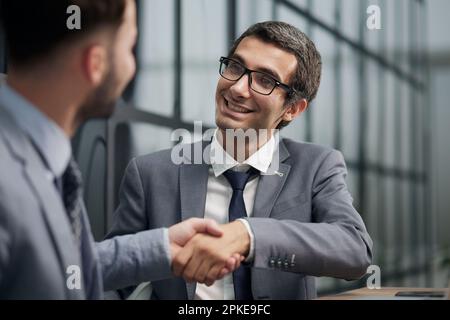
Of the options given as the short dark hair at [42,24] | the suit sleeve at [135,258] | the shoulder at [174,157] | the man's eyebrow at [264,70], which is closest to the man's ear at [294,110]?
the man's eyebrow at [264,70]

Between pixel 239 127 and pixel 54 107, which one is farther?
pixel 239 127

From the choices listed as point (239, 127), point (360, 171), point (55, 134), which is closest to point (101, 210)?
point (239, 127)

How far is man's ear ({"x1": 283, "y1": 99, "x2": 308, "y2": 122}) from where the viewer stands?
1.66m

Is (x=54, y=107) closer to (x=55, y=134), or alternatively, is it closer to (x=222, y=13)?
(x=55, y=134)

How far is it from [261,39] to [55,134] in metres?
0.65

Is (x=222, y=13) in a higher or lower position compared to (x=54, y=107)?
higher

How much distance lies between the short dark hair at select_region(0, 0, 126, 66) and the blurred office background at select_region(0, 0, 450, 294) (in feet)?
1.46

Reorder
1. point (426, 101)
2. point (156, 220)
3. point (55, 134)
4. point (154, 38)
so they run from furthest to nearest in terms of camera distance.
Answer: point (426, 101) → point (154, 38) → point (156, 220) → point (55, 134)

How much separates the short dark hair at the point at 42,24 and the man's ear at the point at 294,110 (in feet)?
2.04

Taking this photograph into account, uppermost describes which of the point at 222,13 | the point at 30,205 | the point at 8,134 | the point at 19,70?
the point at 222,13

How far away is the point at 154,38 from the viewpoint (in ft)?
6.43

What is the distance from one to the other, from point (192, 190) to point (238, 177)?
11cm

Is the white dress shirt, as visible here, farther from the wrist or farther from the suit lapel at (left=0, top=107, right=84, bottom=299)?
the suit lapel at (left=0, top=107, right=84, bottom=299)

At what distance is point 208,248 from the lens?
1.39 m
